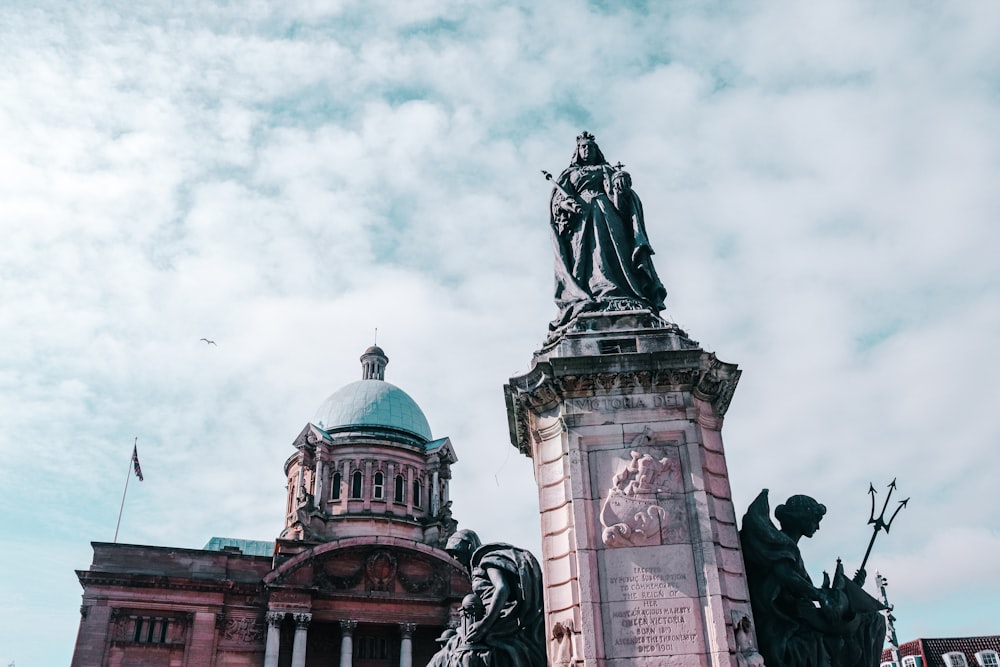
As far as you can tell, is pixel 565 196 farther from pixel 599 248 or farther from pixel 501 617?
pixel 501 617

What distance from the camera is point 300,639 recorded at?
46.9 metres

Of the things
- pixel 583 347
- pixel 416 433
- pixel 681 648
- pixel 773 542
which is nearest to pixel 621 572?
pixel 681 648

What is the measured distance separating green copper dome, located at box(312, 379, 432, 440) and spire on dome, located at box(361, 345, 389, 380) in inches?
144

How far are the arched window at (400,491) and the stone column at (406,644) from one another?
40.0ft

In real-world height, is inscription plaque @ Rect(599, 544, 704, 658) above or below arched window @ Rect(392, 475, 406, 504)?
below

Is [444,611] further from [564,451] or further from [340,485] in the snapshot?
[564,451]

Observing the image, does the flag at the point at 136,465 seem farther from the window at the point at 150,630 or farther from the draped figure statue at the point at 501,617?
the draped figure statue at the point at 501,617

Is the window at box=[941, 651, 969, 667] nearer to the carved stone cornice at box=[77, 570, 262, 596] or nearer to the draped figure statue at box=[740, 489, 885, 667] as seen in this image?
the carved stone cornice at box=[77, 570, 262, 596]

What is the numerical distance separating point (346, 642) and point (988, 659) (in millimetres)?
36621

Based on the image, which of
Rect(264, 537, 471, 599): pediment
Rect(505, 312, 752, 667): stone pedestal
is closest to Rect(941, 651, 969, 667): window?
Rect(264, 537, 471, 599): pediment

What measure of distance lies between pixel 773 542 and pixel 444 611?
44.8 metres

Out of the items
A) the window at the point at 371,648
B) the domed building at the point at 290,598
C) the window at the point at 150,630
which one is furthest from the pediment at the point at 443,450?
the window at the point at 150,630

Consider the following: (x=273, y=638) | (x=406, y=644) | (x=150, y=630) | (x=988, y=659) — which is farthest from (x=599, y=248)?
(x=988, y=659)

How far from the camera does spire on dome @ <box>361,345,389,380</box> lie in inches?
2881
